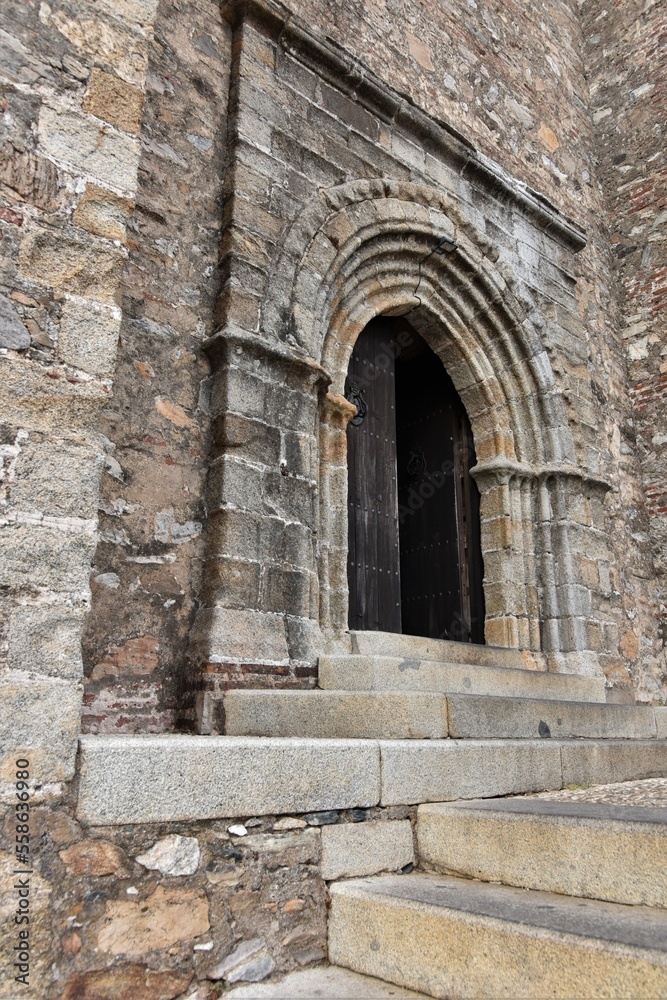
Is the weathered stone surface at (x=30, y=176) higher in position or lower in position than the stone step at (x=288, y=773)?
higher

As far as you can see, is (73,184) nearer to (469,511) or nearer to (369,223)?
(369,223)

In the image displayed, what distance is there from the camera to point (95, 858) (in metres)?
1.89

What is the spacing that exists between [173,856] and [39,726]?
0.52 meters

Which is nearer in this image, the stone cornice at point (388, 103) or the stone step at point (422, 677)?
the stone step at point (422, 677)

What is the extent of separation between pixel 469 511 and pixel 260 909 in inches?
149

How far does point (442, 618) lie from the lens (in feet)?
18.0

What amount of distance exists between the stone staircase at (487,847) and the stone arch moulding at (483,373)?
116 centimetres

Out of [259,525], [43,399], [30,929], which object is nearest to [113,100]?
[43,399]

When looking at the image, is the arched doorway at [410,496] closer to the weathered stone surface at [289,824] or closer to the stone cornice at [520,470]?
the stone cornice at [520,470]

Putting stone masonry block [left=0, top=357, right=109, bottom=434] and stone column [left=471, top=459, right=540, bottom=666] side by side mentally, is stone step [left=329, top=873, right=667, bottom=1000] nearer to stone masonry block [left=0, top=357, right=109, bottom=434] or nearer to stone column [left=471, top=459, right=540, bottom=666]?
stone masonry block [left=0, top=357, right=109, bottom=434]

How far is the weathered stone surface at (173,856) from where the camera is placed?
1978mm

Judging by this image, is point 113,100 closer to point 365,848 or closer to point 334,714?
point 334,714

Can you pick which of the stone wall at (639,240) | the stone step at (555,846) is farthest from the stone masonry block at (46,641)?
the stone wall at (639,240)

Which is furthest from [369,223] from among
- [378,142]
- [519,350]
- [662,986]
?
[662,986]
